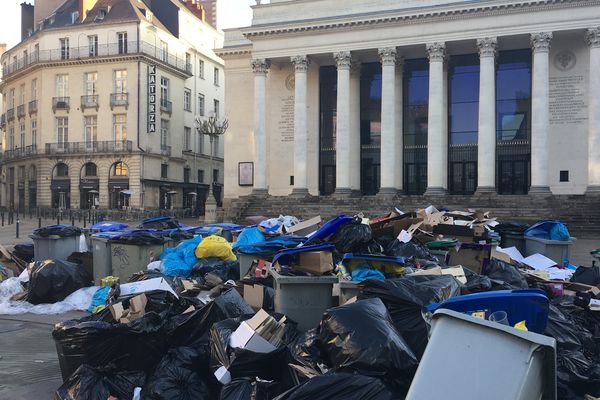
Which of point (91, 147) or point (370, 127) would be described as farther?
point (91, 147)

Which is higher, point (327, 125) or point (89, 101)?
point (89, 101)

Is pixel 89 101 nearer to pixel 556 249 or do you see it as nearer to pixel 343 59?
pixel 343 59

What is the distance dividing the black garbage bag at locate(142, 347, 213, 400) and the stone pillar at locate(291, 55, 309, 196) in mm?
25023

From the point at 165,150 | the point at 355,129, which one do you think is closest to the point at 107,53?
the point at 165,150

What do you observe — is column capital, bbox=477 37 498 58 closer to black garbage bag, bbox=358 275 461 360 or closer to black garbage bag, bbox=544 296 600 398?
black garbage bag, bbox=544 296 600 398

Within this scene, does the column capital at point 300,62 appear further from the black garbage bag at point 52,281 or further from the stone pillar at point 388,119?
the black garbage bag at point 52,281

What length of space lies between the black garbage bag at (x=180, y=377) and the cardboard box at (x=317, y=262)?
152 cm

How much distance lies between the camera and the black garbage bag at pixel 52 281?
26.6ft

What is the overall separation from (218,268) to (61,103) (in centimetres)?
4204

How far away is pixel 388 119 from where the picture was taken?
28.3m

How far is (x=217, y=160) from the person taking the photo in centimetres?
5306

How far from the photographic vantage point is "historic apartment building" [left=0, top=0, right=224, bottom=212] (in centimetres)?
4234

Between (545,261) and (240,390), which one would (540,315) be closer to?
(240,390)

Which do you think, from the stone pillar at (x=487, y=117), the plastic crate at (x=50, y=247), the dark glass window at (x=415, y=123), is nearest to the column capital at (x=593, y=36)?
Result: the stone pillar at (x=487, y=117)
